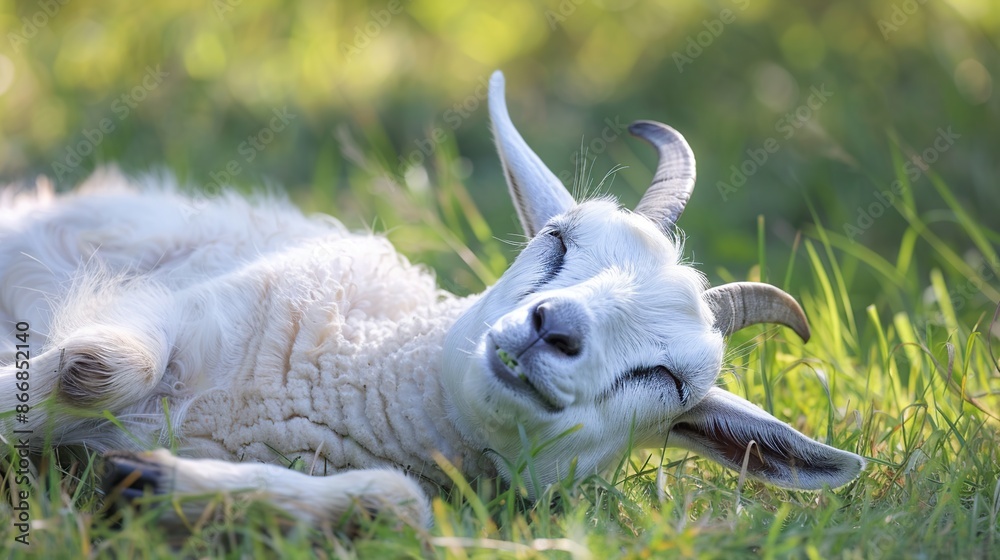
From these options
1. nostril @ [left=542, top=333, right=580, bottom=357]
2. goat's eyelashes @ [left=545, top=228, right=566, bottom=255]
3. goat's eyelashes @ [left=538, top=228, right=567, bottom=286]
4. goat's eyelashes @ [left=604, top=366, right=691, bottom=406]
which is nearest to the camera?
nostril @ [left=542, top=333, right=580, bottom=357]

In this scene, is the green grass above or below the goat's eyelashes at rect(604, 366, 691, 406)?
below

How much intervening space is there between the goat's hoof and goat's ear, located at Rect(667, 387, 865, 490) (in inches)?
68.6

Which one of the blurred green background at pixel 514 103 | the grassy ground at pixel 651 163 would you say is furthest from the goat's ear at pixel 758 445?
the blurred green background at pixel 514 103

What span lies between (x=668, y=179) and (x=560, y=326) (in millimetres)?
1141

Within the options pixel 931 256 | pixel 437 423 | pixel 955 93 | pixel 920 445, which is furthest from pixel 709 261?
pixel 437 423

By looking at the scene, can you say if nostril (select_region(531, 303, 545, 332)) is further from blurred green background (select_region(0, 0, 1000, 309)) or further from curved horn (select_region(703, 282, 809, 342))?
blurred green background (select_region(0, 0, 1000, 309))

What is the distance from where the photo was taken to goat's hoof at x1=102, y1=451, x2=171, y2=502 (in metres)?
2.79

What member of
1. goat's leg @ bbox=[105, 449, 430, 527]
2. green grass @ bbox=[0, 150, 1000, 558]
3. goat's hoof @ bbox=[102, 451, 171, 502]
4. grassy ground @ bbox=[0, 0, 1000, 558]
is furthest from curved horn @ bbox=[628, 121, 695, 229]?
goat's hoof @ bbox=[102, 451, 171, 502]

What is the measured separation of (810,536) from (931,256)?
5.14m

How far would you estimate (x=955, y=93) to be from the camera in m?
8.07

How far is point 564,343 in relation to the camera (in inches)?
120

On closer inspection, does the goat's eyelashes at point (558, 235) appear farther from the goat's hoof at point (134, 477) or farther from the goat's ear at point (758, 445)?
the goat's hoof at point (134, 477)

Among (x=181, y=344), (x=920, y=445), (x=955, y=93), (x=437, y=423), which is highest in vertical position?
(x=955, y=93)

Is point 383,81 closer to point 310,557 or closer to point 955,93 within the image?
point 955,93
